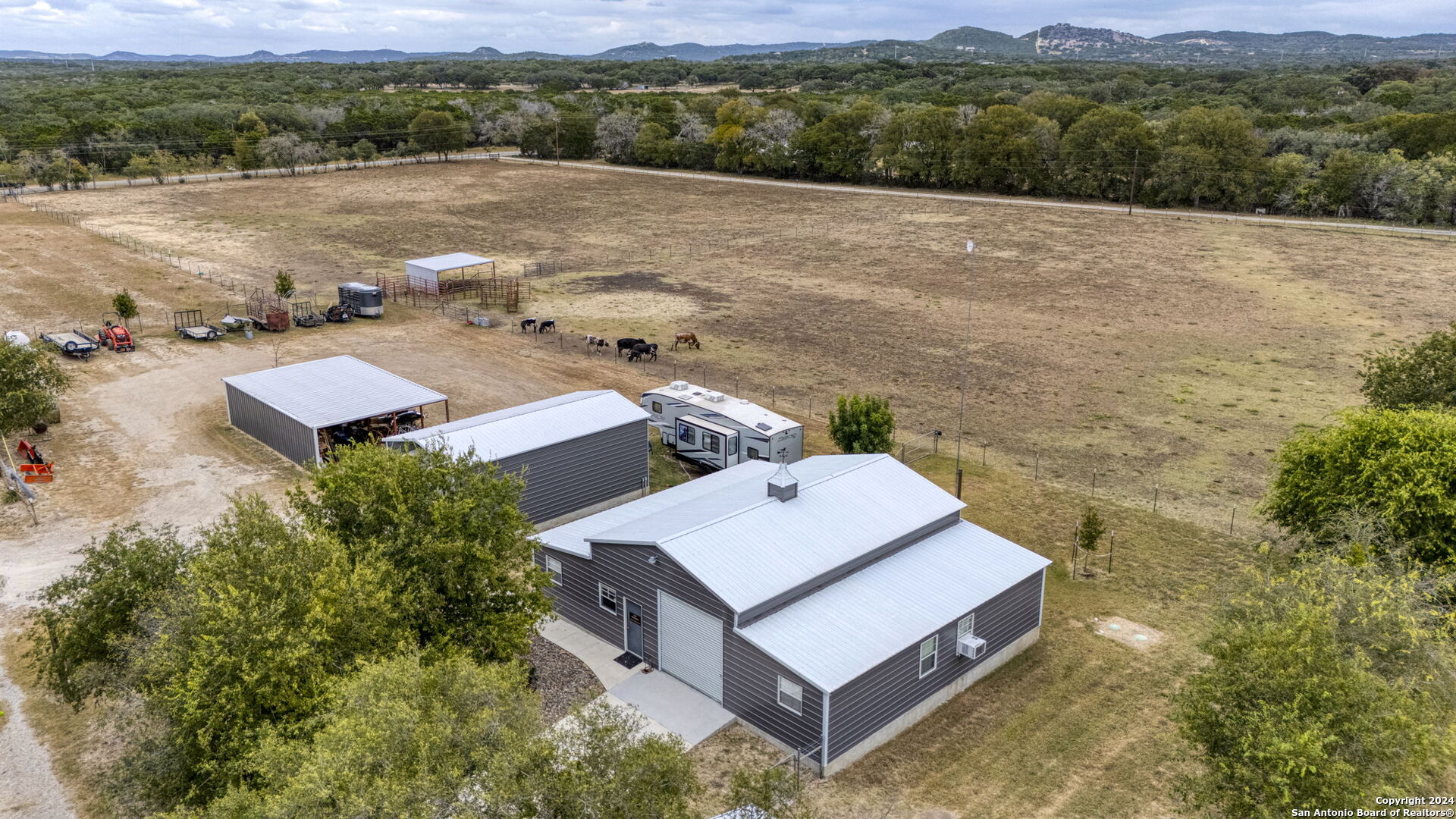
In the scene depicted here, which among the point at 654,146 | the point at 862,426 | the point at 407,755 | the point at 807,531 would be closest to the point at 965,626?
the point at 807,531

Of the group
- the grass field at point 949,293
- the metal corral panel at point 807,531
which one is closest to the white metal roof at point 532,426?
the metal corral panel at point 807,531

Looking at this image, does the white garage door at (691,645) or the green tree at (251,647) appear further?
the white garage door at (691,645)

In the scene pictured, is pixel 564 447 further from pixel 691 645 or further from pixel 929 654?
pixel 929 654

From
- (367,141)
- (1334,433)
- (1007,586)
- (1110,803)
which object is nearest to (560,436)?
(1007,586)

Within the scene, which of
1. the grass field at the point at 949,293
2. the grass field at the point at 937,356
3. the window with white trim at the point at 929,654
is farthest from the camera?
the grass field at the point at 949,293

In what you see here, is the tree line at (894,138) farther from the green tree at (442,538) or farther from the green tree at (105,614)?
the green tree at (105,614)

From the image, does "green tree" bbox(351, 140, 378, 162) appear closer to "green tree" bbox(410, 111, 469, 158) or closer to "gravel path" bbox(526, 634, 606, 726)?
"green tree" bbox(410, 111, 469, 158)

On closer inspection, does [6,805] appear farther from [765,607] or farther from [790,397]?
[790,397]

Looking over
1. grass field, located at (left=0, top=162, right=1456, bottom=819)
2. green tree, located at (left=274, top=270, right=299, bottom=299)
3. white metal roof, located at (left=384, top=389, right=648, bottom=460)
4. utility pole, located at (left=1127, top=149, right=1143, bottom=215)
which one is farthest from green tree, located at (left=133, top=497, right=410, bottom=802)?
utility pole, located at (left=1127, top=149, right=1143, bottom=215)
